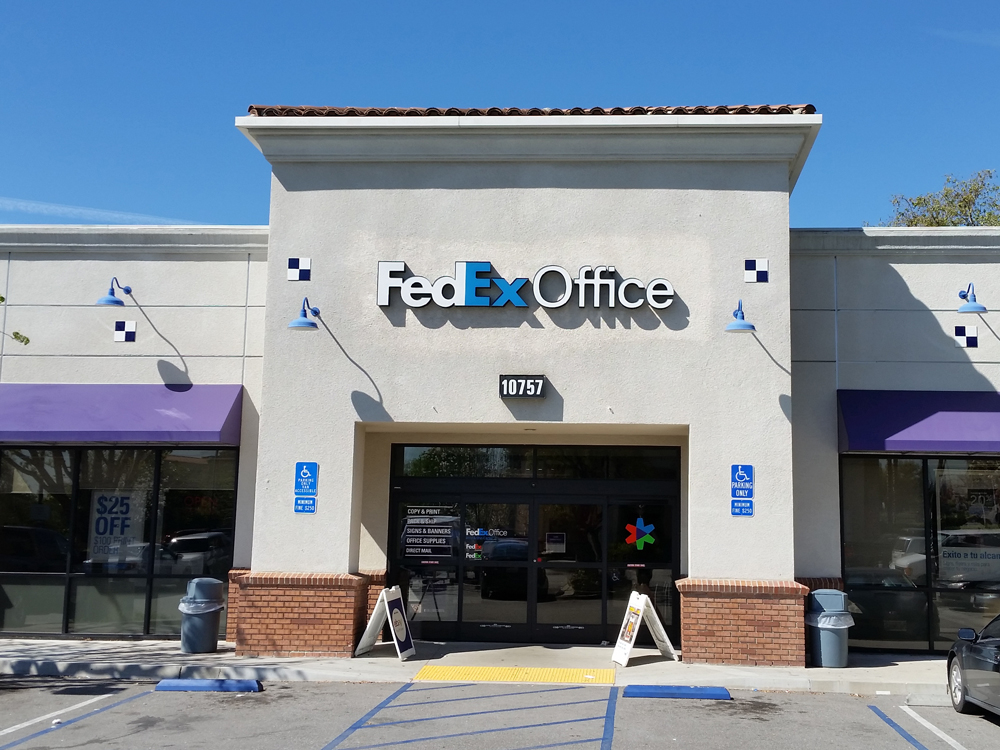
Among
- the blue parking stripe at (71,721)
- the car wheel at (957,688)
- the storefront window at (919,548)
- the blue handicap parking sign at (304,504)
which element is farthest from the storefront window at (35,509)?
the car wheel at (957,688)

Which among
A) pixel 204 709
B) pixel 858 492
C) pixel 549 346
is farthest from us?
pixel 858 492

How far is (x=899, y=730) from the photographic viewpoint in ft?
31.2

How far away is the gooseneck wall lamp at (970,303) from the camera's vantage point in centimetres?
1284

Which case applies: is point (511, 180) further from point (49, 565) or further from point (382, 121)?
point (49, 565)

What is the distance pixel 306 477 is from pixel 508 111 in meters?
5.76

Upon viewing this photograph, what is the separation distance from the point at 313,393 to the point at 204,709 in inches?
174

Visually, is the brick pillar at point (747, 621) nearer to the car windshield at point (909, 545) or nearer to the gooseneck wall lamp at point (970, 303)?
the car windshield at point (909, 545)

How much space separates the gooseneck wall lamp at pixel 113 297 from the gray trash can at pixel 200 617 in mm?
4184

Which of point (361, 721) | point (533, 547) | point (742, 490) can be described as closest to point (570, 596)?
point (533, 547)

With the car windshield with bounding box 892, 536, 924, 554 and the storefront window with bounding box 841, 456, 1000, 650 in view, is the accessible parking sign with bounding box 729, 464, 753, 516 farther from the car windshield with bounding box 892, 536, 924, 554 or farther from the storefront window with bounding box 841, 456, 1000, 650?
the car windshield with bounding box 892, 536, 924, 554

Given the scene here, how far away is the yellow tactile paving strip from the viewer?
38.1 ft

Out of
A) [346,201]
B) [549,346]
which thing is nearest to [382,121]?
[346,201]

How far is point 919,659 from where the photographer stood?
13242 millimetres

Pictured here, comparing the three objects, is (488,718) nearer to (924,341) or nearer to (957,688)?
(957,688)
